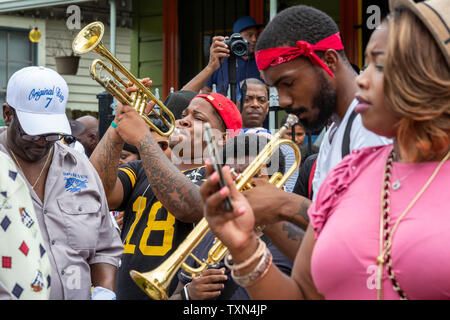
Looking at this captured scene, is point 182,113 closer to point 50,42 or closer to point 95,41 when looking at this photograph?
point 95,41

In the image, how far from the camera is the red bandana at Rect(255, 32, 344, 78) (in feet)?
9.86

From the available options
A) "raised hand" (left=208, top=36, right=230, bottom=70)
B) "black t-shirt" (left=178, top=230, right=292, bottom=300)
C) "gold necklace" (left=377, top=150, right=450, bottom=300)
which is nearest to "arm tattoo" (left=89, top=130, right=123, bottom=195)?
"black t-shirt" (left=178, top=230, right=292, bottom=300)

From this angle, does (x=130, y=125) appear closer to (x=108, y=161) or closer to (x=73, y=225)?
(x=108, y=161)

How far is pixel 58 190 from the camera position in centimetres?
359

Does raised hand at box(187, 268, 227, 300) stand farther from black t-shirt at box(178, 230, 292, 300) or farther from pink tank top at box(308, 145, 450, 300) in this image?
pink tank top at box(308, 145, 450, 300)

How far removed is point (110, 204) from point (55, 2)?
659cm

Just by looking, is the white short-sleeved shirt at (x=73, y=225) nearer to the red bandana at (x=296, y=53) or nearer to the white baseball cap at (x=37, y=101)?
the white baseball cap at (x=37, y=101)

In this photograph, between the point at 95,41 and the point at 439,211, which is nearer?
the point at 439,211

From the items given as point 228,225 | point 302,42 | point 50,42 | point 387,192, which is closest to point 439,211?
point 387,192

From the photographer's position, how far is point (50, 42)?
48.0 ft

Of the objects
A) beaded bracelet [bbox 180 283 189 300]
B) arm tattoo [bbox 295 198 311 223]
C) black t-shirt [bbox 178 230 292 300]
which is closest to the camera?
arm tattoo [bbox 295 198 311 223]

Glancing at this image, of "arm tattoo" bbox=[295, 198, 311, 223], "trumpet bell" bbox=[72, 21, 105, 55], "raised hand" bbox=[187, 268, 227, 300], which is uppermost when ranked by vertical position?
"trumpet bell" bbox=[72, 21, 105, 55]

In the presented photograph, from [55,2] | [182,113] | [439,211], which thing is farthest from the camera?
[55,2]

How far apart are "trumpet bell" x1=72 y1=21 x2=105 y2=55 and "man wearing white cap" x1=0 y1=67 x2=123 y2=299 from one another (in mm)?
628
